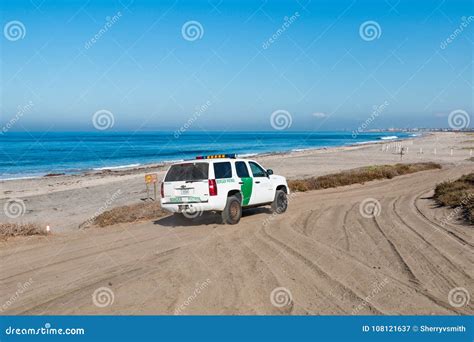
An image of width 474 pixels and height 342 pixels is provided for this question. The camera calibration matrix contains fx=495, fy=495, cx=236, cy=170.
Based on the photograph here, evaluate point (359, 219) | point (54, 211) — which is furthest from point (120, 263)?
point (54, 211)

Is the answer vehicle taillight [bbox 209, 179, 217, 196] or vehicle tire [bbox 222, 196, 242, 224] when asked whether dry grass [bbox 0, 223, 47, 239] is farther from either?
vehicle tire [bbox 222, 196, 242, 224]

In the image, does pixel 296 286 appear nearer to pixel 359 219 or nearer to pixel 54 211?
pixel 359 219

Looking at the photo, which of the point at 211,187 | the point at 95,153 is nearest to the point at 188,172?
the point at 211,187

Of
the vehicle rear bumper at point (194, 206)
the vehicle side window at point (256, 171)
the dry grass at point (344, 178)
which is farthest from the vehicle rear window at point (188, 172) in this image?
the dry grass at point (344, 178)

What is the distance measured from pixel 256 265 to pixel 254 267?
0.15 metres

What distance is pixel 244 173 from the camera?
14812 millimetres

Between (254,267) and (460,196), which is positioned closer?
(254,267)

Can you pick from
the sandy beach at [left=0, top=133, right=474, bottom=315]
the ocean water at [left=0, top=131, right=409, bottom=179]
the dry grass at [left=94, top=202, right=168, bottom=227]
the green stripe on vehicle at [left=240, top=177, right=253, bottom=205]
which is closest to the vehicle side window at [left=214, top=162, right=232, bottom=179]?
the green stripe on vehicle at [left=240, top=177, right=253, bottom=205]

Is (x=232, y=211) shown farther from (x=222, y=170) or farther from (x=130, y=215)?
(x=130, y=215)

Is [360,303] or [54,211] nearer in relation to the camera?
[360,303]

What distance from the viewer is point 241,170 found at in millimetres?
14758

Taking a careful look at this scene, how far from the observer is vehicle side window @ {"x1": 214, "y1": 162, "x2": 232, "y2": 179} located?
13.8 m
